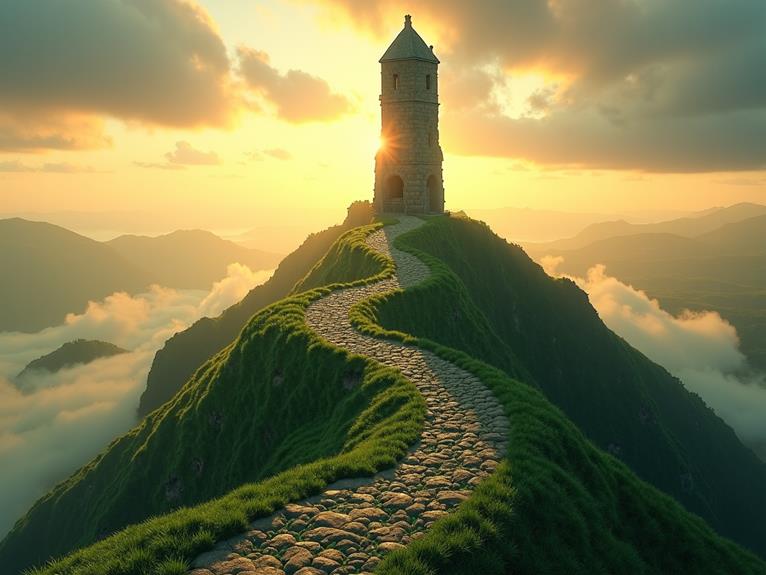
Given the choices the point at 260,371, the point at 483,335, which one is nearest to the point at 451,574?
the point at 260,371

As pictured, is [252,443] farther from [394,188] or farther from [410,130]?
[394,188]

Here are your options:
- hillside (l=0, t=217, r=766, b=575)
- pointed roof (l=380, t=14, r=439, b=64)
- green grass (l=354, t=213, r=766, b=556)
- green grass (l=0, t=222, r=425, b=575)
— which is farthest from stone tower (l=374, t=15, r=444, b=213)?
green grass (l=0, t=222, r=425, b=575)

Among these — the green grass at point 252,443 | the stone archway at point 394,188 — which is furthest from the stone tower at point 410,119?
the green grass at point 252,443

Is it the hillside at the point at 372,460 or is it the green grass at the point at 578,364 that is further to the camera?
the green grass at the point at 578,364

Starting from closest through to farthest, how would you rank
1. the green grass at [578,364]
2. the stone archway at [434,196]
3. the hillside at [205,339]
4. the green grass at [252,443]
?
the green grass at [252,443] → the green grass at [578,364] → the stone archway at [434,196] → the hillside at [205,339]

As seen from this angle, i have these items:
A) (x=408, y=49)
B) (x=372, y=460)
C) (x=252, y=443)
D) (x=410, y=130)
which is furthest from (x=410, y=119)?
(x=372, y=460)

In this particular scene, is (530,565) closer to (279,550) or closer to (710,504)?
(279,550)

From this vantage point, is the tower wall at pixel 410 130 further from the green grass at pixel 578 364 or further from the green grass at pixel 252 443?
the green grass at pixel 252 443
